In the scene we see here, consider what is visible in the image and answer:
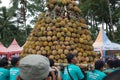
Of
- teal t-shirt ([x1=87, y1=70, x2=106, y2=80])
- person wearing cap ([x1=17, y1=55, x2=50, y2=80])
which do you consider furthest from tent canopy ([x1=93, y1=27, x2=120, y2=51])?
person wearing cap ([x1=17, y1=55, x2=50, y2=80])

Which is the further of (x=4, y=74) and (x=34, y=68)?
(x=4, y=74)

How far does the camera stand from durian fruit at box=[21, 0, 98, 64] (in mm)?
12594

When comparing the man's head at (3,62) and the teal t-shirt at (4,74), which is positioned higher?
the man's head at (3,62)

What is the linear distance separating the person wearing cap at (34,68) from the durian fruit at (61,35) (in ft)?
29.9

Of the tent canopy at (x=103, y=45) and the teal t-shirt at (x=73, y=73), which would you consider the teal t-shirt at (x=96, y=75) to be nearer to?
the teal t-shirt at (x=73, y=73)

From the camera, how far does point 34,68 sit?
121 inches

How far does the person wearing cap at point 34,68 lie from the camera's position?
10.1 feet

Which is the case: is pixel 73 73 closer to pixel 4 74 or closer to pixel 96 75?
pixel 96 75

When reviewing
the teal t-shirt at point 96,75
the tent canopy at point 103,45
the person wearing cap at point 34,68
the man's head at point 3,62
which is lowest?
the tent canopy at point 103,45

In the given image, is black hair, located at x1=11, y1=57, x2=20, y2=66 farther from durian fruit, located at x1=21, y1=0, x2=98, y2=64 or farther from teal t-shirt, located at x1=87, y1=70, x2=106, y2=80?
durian fruit, located at x1=21, y1=0, x2=98, y2=64

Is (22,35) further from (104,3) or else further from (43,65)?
(43,65)

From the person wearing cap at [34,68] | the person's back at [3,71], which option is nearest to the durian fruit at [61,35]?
the person's back at [3,71]

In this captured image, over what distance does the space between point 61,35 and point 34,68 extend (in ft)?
32.2

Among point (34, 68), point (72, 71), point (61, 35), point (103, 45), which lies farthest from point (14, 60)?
point (103, 45)
